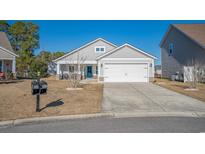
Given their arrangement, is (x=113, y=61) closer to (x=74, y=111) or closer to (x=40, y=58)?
(x=74, y=111)

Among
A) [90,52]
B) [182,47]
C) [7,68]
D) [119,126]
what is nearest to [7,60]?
[7,68]

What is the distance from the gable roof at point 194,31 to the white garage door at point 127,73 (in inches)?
231

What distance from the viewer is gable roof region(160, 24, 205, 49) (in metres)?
19.9

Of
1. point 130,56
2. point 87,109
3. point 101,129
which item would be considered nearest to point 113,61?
point 130,56

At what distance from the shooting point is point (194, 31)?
22.4 meters

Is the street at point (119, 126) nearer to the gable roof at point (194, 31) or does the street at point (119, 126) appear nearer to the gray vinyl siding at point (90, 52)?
the gable roof at point (194, 31)

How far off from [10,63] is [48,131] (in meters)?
22.0

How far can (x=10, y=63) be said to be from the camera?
79.8 feet

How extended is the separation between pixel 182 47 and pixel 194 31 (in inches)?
86.4

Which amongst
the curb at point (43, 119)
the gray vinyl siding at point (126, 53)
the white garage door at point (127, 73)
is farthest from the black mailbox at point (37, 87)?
the gray vinyl siding at point (126, 53)

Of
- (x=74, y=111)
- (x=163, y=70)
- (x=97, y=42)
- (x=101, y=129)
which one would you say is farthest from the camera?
(x=163, y=70)
